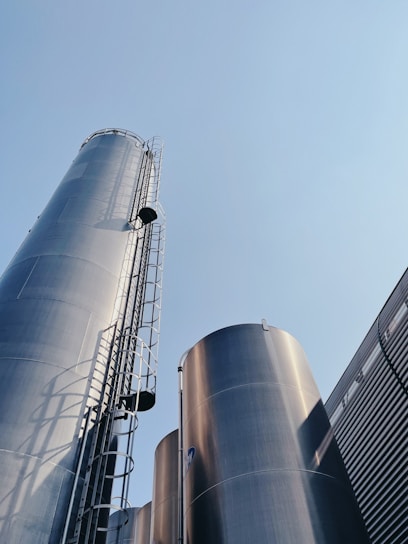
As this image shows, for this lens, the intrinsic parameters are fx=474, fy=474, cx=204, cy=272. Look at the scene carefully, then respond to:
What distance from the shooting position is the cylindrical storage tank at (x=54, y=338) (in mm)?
7188

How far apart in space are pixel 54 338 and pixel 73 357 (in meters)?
0.53

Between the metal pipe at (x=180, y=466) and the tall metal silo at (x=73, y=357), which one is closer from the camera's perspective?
the tall metal silo at (x=73, y=357)

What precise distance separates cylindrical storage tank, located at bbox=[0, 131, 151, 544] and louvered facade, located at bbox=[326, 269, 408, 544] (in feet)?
48.3

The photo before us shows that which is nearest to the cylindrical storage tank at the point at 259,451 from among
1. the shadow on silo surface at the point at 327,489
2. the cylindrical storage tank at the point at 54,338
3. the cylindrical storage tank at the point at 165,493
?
the shadow on silo surface at the point at 327,489

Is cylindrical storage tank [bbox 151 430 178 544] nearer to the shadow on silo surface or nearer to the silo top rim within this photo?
the shadow on silo surface

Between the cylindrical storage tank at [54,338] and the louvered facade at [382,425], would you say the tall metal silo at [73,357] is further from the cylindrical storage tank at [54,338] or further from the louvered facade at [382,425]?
the louvered facade at [382,425]

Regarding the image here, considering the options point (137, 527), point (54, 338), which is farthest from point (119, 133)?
point (137, 527)

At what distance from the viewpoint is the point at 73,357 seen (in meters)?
9.22

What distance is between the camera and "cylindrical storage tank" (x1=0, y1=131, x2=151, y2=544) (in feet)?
23.6

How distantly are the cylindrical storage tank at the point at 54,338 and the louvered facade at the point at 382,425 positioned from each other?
1473cm

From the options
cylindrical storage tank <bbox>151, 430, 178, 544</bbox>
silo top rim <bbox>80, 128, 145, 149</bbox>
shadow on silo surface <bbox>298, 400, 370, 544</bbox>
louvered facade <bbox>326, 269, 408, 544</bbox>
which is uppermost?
silo top rim <bbox>80, 128, 145, 149</bbox>

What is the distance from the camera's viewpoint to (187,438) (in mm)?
11852

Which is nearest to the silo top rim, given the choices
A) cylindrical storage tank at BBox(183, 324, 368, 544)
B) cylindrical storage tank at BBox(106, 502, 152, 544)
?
cylindrical storage tank at BBox(183, 324, 368, 544)

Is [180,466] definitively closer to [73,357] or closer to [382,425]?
[73,357]
